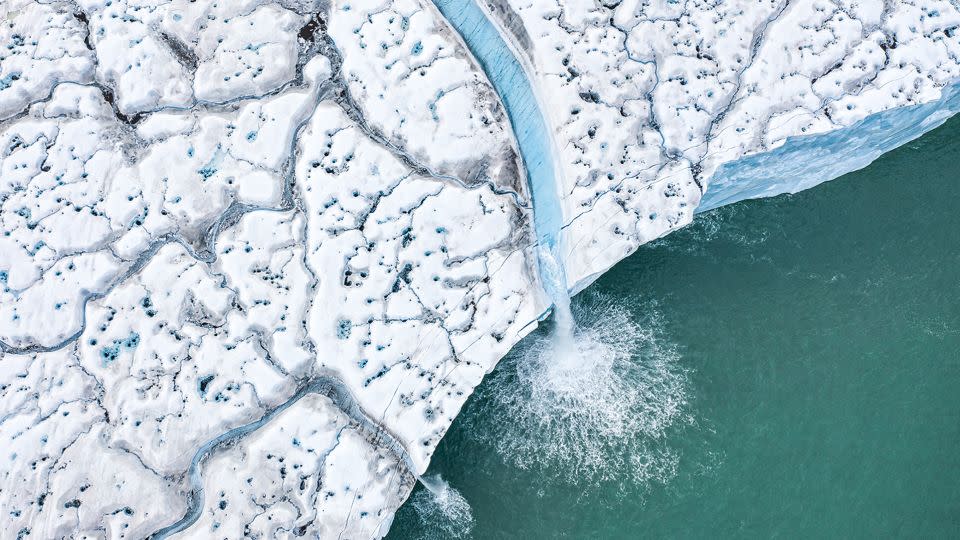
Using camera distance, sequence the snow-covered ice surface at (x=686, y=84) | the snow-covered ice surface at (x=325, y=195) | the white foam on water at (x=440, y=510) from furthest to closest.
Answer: the white foam on water at (x=440, y=510), the snow-covered ice surface at (x=686, y=84), the snow-covered ice surface at (x=325, y=195)

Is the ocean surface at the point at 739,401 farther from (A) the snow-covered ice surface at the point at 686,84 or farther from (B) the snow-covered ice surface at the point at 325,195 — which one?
(A) the snow-covered ice surface at the point at 686,84

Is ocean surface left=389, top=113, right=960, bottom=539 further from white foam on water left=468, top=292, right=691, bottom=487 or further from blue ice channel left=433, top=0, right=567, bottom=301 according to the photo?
blue ice channel left=433, top=0, right=567, bottom=301

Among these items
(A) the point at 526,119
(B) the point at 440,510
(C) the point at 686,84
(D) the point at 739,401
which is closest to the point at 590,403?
(D) the point at 739,401

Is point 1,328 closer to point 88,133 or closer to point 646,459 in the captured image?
point 88,133

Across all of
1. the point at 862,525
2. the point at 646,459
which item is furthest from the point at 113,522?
the point at 862,525

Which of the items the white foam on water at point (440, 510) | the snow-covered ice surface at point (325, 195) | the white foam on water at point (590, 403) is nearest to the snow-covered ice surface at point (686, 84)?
the snow-covered ice surface at point (325, 195)

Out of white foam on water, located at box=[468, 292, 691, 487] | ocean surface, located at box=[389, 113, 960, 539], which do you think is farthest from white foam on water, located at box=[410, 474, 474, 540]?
white foam on water, located at box=[468, 292, 691, 487]
